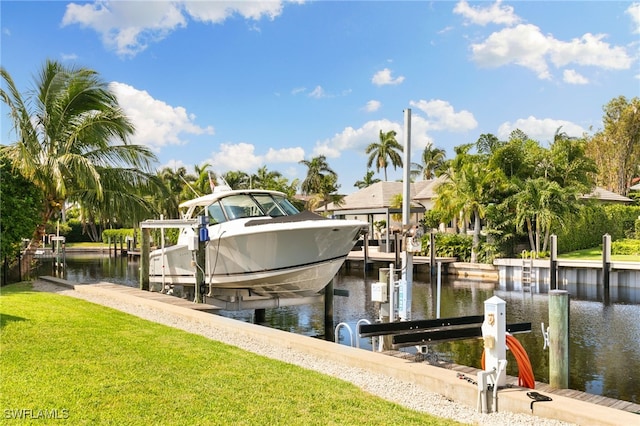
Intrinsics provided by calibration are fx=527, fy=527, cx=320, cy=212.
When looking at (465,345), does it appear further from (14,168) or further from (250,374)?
(14,168)

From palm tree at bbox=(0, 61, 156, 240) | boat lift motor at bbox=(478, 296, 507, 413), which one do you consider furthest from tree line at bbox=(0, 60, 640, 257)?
boat lift motor at bbox=(478, 296, 507, 413)

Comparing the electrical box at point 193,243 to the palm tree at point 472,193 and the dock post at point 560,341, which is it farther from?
the palm tree at point 472,193

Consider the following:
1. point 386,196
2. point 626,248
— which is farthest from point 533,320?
point 386,196

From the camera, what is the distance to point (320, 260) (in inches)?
512

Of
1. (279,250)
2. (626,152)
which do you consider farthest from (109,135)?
(626,152)

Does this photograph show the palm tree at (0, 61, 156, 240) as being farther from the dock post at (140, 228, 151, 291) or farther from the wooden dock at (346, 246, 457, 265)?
the wooden dock at (346, 246, 457, 265)

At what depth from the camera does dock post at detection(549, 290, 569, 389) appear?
6355 millimetres

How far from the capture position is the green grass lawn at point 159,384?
4.62 meters

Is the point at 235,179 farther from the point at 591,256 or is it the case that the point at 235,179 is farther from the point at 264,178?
the point at 591,256

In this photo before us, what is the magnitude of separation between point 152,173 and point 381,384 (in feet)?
43.8

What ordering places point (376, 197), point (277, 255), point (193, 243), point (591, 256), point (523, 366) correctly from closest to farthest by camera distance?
1. point (523, 366)
2. point (277, 255)
3. point (193, 243)
4. point (591, 256)
5. point (376, 197)

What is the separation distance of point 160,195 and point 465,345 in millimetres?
11266

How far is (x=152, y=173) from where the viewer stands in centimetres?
1759

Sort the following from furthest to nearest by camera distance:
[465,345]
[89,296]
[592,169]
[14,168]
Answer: [592,169] < [14,168] < [89,296] < [465,345]
